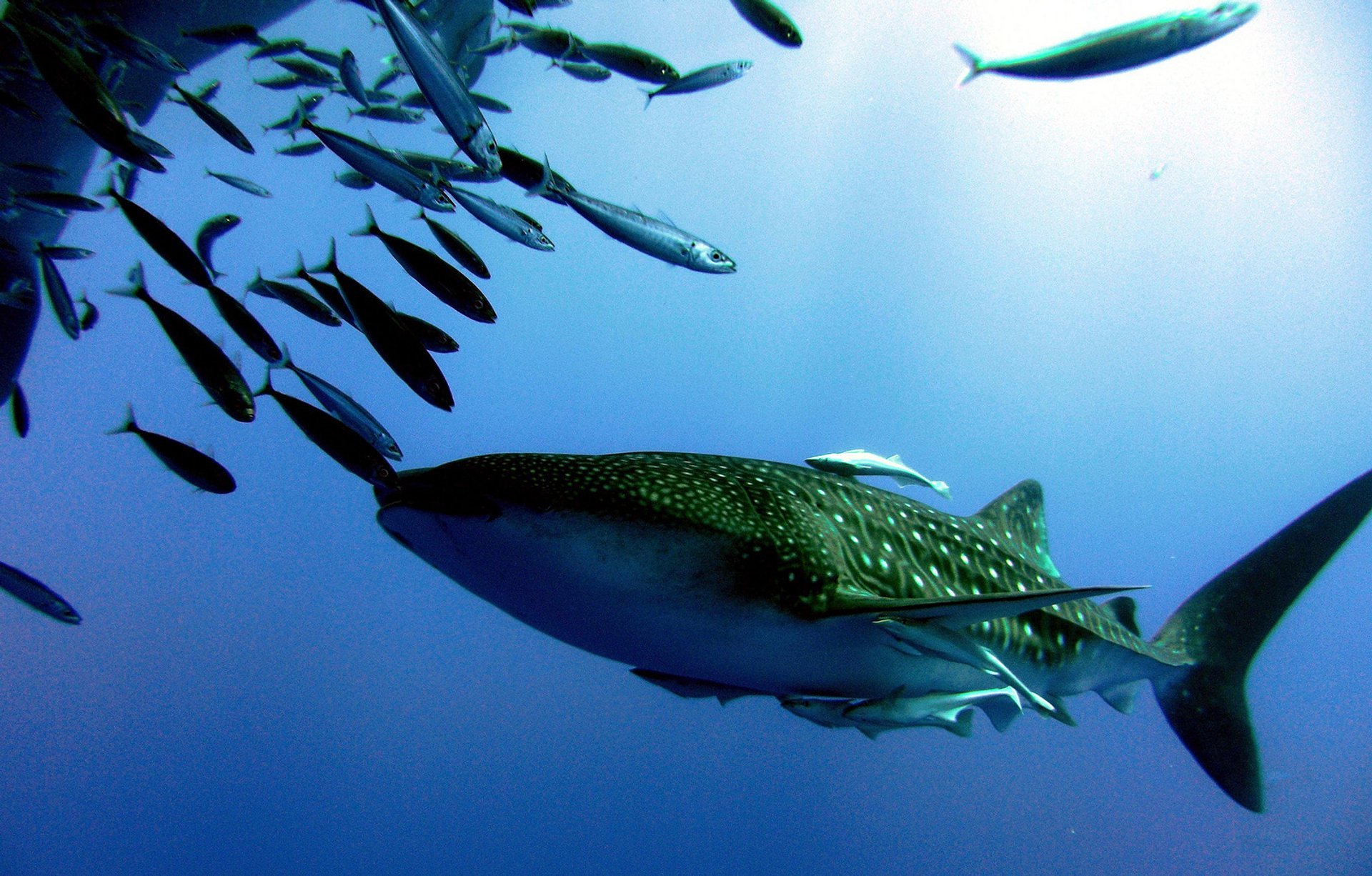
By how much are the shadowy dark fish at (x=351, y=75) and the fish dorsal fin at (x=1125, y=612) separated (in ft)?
Result: 20.4

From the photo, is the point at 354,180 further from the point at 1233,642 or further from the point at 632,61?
the point at 1233,642

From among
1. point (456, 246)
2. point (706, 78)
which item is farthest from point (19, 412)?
point (706, 78)

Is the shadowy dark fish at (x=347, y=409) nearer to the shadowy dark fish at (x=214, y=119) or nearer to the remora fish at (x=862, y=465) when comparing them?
the shadowy dark fish at (x=214, y=119)

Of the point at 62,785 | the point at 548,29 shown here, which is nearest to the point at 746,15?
the point at 548,29

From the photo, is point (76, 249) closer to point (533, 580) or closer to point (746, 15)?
point (746, 15)

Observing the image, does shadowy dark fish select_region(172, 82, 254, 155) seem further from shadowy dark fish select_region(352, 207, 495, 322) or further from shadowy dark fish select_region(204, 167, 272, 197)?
shadowy dark fish select_region(352, 207, 495, 322)

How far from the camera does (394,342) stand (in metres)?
2.81

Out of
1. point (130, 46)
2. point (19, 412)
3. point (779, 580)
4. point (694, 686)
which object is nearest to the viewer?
point (779, 580)

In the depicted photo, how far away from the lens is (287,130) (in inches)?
226

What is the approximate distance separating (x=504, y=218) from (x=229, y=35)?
13.0ft

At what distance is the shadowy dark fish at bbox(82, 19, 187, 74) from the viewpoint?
4.11 metres

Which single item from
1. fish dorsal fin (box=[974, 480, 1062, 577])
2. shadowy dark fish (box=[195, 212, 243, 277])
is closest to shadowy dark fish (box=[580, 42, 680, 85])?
shadowy dark fish (box=[195, 212, 243, 277])

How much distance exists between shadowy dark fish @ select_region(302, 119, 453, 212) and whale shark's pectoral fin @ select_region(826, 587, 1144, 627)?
9.33 ft

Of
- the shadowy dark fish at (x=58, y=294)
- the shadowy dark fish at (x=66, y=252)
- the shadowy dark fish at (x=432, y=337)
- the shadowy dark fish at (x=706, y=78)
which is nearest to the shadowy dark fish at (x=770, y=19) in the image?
the shadowy dark fish at (x=706, y=78)
